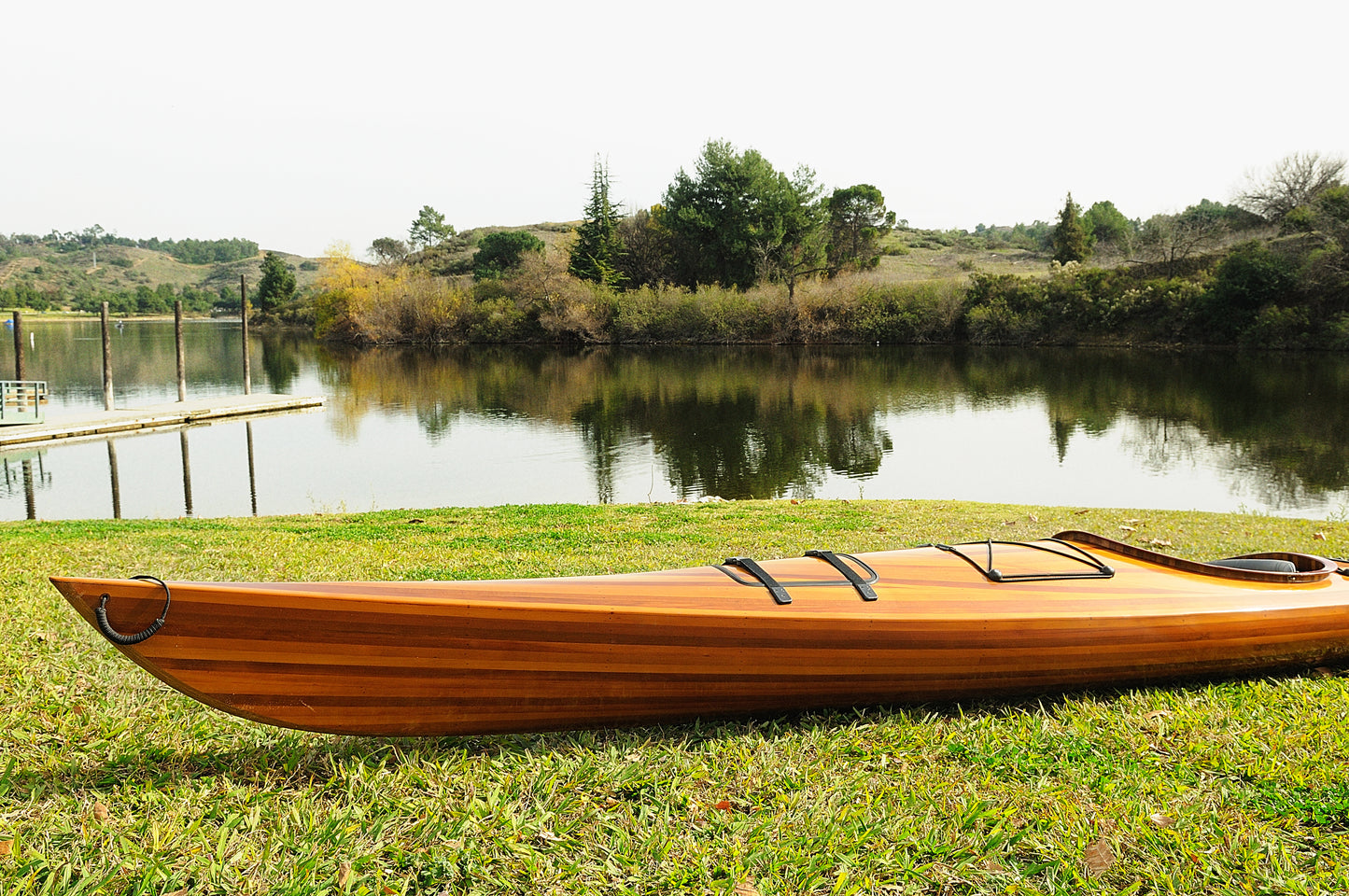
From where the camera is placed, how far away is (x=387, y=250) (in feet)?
309

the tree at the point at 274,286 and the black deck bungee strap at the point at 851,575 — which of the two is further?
the tree at the point at 274,286

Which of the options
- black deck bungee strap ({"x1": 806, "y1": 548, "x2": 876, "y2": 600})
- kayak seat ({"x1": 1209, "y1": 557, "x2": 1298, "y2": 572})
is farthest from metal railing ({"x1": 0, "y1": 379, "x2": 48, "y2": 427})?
kayak seat ({"x1": 1209, "y1": 557, "x2": 1298, "y2": 572})

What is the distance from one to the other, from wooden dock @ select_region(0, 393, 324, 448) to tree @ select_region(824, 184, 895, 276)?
4493 centimetres

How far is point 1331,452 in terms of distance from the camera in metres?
15.5

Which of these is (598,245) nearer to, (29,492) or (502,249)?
(502,249)

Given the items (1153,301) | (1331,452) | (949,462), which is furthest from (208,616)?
(1153,301)

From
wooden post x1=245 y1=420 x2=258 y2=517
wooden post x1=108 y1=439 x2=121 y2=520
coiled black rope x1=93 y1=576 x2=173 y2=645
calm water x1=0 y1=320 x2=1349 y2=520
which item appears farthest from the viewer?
wooden post x1=245 y1=420 x2=258 y2=517

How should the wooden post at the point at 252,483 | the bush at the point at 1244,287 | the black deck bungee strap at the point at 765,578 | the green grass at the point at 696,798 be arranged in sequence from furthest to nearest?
the bush at the point at 1244,287 < the wooden post at the point at 252,483 < the black deck bungee strap at the point at 765,578 < the green grass at the point at 696,798

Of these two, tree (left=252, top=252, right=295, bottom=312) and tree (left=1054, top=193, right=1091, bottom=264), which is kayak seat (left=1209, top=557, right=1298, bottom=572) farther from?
tree (left=252, top=252, right=295, bottom=312)

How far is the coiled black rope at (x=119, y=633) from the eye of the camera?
2223 mm

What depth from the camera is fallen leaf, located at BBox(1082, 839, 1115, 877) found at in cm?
241

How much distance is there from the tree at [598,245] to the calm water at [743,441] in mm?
23380

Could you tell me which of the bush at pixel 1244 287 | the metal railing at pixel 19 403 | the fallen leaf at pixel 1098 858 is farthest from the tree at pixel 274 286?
the fallen leaf at pixel 1098 858

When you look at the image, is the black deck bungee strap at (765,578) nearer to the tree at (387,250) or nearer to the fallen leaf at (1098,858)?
the fallen leaf at (1098,858)
